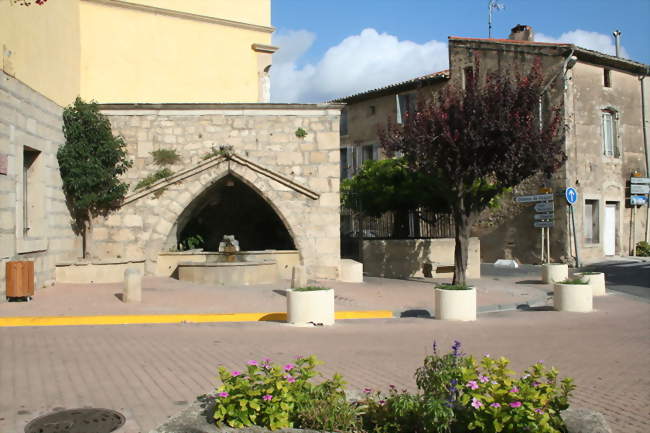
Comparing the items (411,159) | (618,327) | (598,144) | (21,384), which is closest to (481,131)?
(411,159)

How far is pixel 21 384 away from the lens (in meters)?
6.16

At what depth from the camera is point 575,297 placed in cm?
1303

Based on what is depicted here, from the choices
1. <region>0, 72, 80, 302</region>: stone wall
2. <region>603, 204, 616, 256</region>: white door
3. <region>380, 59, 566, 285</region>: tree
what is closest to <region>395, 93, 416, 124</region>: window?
<region>603, 204, 616, 256</region>: white door

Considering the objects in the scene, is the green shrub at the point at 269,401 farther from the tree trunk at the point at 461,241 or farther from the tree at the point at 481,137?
the tree trunk at the point at 461,241

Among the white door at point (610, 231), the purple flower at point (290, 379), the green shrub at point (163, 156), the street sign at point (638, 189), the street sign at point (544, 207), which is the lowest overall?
the purple flower at point (290, 379)

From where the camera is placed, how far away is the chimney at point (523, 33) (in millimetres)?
27297

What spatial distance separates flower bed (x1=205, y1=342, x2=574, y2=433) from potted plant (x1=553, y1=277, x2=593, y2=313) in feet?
31.6

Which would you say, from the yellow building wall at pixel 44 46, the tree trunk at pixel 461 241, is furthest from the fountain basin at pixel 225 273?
the yellow building wall at pixel 44 46

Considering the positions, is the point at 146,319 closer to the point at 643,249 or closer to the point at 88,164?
the point at 88,164

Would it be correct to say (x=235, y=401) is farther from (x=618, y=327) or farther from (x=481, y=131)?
(x=481, y=131)

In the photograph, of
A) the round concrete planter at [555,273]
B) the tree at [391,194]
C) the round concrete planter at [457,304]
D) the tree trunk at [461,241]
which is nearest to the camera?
the round concrete planter at [457,304]

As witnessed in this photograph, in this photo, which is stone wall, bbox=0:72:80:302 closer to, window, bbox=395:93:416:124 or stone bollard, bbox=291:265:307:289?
stone bollard, bbox=291:265:307:289

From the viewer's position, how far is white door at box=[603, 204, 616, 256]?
1033 inches

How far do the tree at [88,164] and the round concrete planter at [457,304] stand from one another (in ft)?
29.4
